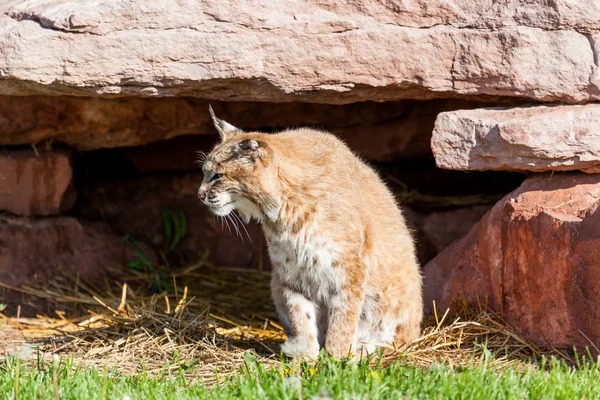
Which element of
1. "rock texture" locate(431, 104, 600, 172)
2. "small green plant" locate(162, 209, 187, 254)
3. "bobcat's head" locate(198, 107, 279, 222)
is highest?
"rock texture" locate(431, 104, 600, 172)

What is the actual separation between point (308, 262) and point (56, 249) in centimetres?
262

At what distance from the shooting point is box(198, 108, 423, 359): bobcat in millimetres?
4609

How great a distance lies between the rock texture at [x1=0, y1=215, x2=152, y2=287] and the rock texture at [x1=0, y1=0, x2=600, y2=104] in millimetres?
1608

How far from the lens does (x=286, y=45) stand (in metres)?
4.98

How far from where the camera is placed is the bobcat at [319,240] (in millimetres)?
4609

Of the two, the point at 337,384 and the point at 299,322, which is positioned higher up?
the point at 337,384

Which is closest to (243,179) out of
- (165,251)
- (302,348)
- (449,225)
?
(302,348)

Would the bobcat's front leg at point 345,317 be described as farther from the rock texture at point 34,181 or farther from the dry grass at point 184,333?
the rock texture at point 34,181

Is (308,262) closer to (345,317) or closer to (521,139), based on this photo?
(345,317)

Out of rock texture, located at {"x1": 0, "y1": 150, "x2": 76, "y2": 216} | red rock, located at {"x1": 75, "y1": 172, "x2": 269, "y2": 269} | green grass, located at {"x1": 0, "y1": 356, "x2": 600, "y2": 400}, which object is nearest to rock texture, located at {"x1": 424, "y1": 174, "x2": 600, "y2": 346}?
green grass, located at {"x1": 0, "y1": 356, "x2": 600, "y2": 400}

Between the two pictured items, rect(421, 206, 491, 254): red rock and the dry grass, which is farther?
rect(421, 206, 491, 254): red rock

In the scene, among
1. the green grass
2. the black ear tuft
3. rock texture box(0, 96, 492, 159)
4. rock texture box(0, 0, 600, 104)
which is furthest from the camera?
rock texture box(0, 96, 492, 159)

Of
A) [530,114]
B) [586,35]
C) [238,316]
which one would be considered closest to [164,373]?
[238,316]

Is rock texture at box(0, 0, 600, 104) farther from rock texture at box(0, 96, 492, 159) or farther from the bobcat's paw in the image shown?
the bobcat's paw
